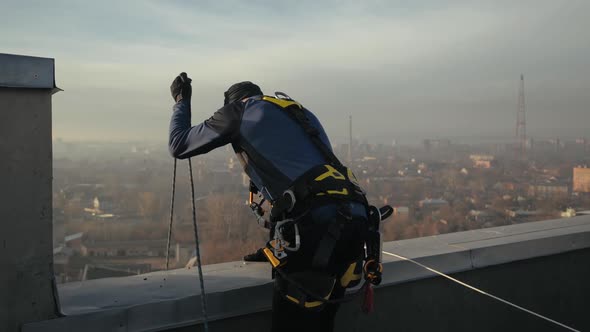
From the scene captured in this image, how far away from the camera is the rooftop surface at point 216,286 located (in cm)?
181

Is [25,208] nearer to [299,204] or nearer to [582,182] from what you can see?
[299,204]

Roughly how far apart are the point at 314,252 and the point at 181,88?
1.08 meters

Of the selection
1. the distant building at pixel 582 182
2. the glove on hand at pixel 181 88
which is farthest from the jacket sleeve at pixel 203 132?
the distant building at pixel 582 182

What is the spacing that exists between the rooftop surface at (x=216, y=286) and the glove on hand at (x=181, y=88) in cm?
83

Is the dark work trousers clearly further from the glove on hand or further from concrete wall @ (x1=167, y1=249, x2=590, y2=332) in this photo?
the glove on hand

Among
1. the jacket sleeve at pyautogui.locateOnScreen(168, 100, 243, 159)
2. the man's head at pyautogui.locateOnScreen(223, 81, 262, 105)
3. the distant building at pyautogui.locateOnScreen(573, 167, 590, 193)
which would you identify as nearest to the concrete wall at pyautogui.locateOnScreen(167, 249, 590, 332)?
the jacket sleeve at pyautogui.locateOnScreen(168, 100, 243, 159)

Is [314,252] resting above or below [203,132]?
below

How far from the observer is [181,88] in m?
2.43

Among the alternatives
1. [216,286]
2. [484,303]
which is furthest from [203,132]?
[484,303]

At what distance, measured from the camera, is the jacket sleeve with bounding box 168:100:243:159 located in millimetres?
2082

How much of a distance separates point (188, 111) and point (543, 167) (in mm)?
10911

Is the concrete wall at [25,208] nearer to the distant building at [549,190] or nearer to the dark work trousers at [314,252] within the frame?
the dark work trousers at [314,252]

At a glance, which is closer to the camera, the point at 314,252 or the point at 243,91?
the point at 314,252

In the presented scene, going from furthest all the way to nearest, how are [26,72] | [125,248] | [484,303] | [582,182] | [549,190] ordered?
[549,190]
[582,182]
[125,248]
[484,303]
[26,72]
